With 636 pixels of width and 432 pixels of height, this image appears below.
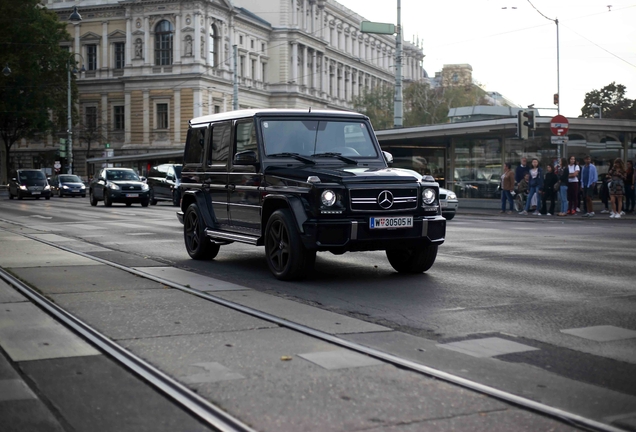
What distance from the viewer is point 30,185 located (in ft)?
167

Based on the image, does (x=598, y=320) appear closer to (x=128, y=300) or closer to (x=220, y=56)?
(x=128, y=300)

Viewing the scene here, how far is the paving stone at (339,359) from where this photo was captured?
5691 millimetres

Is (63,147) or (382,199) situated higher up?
(63,147)

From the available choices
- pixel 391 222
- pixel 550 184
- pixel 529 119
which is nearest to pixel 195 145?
pixel 391 222

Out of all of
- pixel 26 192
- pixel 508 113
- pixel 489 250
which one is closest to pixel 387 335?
pixel 489 250

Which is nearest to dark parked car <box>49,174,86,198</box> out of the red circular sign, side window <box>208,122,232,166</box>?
the red circular sign

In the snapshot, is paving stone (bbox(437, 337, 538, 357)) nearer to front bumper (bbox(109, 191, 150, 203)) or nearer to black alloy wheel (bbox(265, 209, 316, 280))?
black alloy wheel (bbox(265, 209, 316, 280))

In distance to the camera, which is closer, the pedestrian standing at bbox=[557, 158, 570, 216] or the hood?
Result: the hood

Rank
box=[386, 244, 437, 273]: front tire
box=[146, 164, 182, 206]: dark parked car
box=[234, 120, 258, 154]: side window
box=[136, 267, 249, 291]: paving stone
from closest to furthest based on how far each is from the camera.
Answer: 1. box=[136, 267, 249, 291]: paving stone
2. box=[386, 244, 437, 273]: front tire
3. box=[234, 120, 258, 154]: side window
4. box=[146, 164, 182, 206]: dark parked car

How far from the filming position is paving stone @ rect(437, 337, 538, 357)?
6.12 metres

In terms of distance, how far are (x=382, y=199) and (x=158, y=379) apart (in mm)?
4990

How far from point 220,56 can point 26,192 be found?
45.8 metres

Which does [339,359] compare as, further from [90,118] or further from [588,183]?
[90,118]

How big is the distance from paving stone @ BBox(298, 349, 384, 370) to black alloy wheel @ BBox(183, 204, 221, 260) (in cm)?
671
